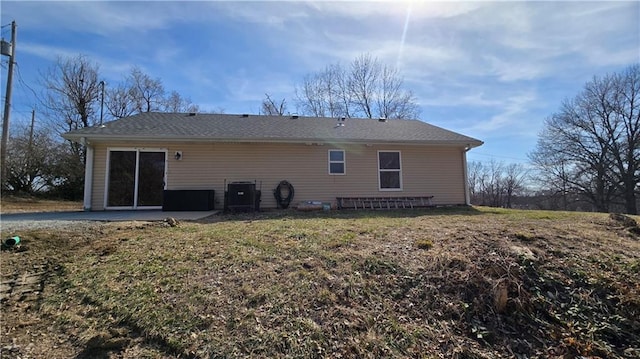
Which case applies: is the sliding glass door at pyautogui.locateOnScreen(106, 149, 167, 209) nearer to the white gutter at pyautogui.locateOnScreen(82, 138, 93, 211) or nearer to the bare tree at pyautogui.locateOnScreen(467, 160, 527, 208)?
the white gutter at pyautogui.locateOnScreen(82, 138, 93, 211)

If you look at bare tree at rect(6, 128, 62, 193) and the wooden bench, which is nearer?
the wooden bench

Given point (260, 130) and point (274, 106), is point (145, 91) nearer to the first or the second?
point (274, 106)

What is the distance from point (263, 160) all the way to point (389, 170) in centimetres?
433

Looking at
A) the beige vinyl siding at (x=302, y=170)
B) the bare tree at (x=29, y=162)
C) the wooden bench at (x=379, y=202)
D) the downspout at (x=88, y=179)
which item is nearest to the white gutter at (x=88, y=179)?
the downspout at (x=88, y=179)

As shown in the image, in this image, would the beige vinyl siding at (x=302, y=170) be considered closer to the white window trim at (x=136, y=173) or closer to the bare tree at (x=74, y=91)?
the white window trim at (x=136, y=173)

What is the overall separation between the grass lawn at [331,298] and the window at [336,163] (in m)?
6.29

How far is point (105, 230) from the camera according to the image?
5.45 m

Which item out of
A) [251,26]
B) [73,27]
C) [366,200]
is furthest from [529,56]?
[73,27]

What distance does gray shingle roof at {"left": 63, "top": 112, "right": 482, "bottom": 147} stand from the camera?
9.57 m

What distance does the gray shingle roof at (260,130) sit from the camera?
9.57 metres

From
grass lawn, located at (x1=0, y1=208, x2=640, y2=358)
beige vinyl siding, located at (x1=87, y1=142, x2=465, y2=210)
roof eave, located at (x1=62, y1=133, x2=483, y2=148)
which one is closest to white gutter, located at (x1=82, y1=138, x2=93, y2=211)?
beige vinyl siding, located at (x1=87, y1=142, x2=465, y2=210)

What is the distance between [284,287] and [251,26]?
7439mm

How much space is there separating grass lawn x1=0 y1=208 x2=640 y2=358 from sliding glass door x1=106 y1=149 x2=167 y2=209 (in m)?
5.40

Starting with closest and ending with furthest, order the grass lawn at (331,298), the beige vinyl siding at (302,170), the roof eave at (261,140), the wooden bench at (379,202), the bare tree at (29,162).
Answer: the grass lawn at (331,298) < the roof eave at (261,140) < the beige vinyl siding at (302,170) < the wooden bench at (379,202) < the bare tree at (29,162)
